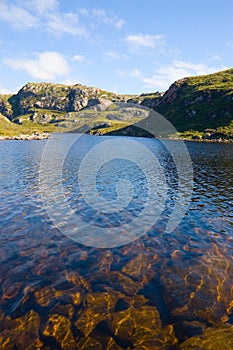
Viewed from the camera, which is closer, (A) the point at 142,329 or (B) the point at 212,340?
(B) the point at 212,340

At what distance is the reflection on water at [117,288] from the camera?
44.3ft

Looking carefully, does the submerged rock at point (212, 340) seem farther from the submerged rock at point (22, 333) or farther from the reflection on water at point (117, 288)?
the submerged rock at point (22, 333)

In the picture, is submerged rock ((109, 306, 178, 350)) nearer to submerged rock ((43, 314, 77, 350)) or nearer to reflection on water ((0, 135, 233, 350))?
reflection on water ((0, 135, 233, 350))

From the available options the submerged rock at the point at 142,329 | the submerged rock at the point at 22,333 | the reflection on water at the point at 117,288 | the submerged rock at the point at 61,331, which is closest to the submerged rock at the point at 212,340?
the reflection on water at the point at 117,288

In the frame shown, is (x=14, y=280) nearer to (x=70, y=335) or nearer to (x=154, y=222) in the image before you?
(x=70, y=335)

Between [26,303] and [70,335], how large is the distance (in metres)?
4.13

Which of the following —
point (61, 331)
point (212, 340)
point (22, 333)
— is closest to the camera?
point (212, 340)

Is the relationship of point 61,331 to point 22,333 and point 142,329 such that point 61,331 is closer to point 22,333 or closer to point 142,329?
point 22,333

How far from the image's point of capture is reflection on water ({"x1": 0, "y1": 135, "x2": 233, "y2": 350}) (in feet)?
44.3

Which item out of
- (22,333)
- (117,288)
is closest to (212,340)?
(117,288)

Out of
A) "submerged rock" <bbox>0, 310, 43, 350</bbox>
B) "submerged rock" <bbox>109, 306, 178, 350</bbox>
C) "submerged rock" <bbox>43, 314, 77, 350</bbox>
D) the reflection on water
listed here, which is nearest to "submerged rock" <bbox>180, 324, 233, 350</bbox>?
the reflection on water

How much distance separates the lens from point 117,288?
57.6 ft

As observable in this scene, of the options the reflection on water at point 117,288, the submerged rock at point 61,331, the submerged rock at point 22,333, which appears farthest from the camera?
the reflection on water at point 117,288

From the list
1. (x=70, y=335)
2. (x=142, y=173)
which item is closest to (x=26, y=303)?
(x=70, y=335)
